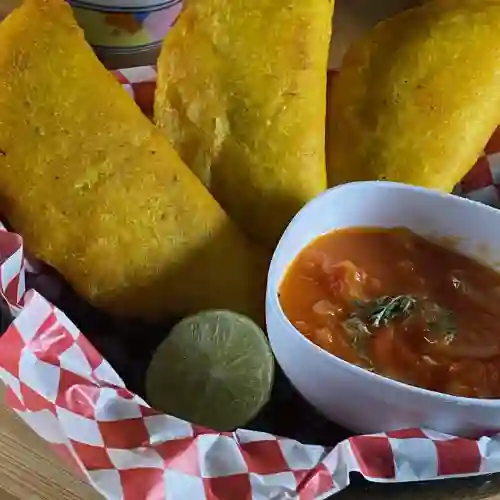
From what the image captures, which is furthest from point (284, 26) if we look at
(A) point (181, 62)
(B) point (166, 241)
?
(B) point (166, 241)

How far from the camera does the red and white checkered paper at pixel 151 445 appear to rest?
0.65 m

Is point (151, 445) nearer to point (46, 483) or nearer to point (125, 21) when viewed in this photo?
point (46, 483)

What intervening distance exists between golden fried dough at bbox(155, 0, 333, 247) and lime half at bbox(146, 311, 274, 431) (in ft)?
0.49

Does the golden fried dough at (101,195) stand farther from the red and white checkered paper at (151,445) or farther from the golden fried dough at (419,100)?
the golden fried dough at (419,100)

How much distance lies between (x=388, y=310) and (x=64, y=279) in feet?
0.97

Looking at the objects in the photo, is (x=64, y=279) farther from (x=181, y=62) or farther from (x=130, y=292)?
(x=181, y=62)

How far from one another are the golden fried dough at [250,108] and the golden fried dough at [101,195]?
45 mm

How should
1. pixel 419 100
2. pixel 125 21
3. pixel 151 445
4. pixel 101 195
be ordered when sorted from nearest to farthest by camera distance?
1. pixel 151 445
2. pixel 101 195
3. pixel 419 100
4. pixel 125 21

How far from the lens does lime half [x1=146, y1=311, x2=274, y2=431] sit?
723mm

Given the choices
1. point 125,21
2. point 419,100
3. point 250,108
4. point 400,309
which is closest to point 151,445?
point 400,309

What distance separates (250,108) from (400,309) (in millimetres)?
246

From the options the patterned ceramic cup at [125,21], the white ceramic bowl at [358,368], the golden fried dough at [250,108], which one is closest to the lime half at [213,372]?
the white ceramic bowl at [358,368]

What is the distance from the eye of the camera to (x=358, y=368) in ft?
2.25

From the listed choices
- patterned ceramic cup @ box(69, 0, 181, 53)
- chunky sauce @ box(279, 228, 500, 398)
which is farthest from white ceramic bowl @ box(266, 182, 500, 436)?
patterned ceramic cup @ box(69, 0, 181, 53)
